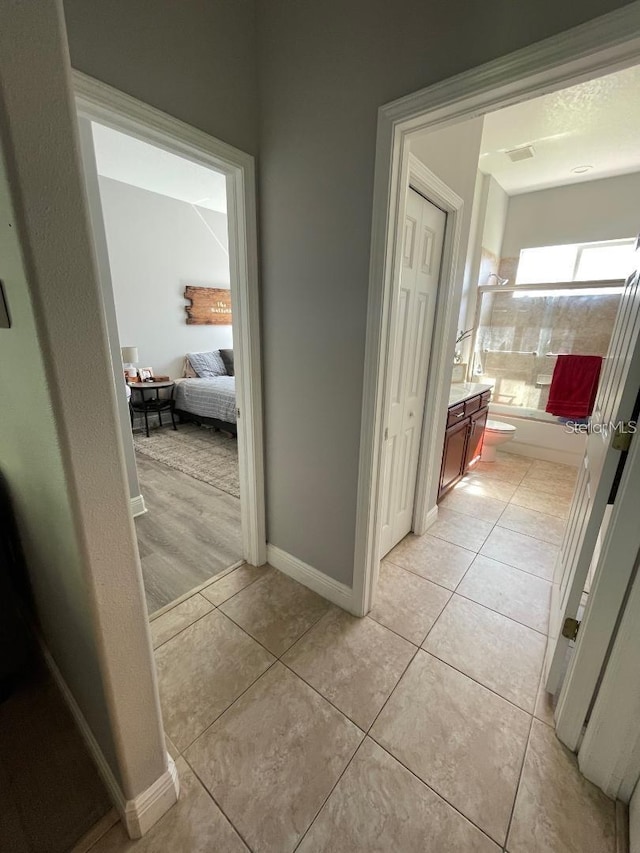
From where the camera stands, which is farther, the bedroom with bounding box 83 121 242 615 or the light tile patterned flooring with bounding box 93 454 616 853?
the bedroom with bounding box 83 121 242 615

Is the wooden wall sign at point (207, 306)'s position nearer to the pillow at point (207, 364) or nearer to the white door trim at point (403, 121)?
the pillow at point (207, 364)

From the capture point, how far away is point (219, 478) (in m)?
3.27

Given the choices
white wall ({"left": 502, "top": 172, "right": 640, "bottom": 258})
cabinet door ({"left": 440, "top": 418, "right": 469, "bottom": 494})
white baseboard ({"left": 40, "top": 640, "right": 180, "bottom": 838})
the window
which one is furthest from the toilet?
white baseboard ({"left": 40, "top": 640, "right": 180, "bottom": 838})

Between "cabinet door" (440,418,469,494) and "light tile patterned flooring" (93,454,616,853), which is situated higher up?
"cabinet door" (440,418,469,494)

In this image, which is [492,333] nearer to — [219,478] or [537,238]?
[537,238]

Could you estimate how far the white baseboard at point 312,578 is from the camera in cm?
182

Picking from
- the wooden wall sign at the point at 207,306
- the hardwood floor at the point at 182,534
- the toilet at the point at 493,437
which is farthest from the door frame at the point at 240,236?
the wooden wall sign at the point at 207,306

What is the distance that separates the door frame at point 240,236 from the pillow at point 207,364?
3484 mm

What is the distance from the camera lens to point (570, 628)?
51.5 inches

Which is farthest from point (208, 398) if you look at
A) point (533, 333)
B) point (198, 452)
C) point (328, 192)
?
point (533, 333)

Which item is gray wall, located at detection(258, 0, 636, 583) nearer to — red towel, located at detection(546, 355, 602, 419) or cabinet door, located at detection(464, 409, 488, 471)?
cabinet door, located at detection(464, 409, 488, 471)

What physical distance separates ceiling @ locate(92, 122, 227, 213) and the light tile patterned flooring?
323cm

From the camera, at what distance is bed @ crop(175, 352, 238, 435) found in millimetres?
4176

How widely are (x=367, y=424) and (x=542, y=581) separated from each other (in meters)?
1.52
